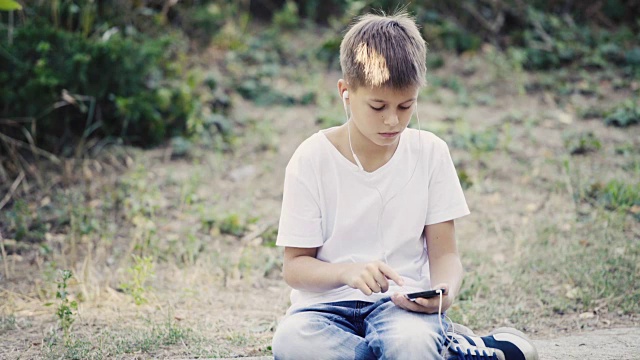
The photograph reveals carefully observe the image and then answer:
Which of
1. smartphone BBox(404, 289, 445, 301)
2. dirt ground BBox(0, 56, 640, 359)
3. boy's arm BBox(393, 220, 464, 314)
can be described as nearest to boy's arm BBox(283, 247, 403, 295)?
smartphone BBox(404, 289, 445, 301)

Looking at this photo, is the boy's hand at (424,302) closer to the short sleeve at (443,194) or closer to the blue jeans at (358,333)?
the blue jeans at (358,333)

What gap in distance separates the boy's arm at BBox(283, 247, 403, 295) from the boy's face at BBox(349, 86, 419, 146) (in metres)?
0.44

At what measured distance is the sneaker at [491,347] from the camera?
241 cm

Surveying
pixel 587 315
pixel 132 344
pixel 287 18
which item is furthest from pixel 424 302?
pixel 287 18

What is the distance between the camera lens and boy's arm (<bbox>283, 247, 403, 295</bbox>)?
2.29 metres

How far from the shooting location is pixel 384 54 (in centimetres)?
245

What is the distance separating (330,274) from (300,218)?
0.22 metres

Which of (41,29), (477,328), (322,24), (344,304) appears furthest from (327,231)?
(322,24)

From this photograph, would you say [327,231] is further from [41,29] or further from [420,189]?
[41,29]

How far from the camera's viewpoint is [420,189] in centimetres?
260

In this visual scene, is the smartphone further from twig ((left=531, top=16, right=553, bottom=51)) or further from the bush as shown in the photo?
twig ((left=531, top=16, right=553, bottom=51))

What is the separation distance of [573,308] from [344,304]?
1500mm

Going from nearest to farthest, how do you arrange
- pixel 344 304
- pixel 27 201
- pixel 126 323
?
pixel 344 304 → pixel 126 323 → pixel 27 201

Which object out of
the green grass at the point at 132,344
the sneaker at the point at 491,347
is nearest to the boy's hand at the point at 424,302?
the sneaker at the point at 491,347
